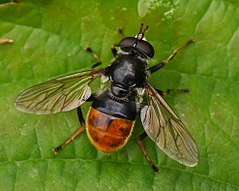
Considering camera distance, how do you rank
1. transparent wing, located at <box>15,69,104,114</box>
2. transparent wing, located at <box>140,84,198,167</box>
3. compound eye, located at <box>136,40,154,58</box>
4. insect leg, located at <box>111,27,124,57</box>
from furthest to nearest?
1. insect leg, located at <box>111,27,124,57</box>
2. compound eye, located at <box>136,40,154,58</box>
3. transparent wing, located at <box>15,69,104,114</box>
4. transparent wing, located at <box>140,84,198,167</box>

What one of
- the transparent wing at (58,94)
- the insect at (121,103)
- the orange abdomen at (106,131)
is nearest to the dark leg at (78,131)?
the insect at (121,103)

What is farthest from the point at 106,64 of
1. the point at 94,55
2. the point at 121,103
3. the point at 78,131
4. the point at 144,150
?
the point at 144,150

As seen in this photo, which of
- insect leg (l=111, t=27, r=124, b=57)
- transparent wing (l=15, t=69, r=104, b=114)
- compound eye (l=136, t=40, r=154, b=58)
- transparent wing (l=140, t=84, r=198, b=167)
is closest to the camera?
transparent wing (l=140, t=84, r=198, b=167)

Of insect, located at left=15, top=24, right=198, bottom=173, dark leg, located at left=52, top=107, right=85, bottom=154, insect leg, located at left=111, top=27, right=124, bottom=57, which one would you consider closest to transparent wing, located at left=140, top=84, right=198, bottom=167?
insect, located at left=15, top=24, right=198, bottom=173

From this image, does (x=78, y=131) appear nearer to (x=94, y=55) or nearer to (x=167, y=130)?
(x=94, y=55)

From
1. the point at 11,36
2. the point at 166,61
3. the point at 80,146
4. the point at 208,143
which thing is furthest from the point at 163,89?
the point at 11,36

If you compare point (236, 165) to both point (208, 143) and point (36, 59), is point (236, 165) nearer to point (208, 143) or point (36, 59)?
point (208, 143)

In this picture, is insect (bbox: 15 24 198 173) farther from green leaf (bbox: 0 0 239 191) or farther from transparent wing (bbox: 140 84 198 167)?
green leaf (bbox: 0 0 239 191)
